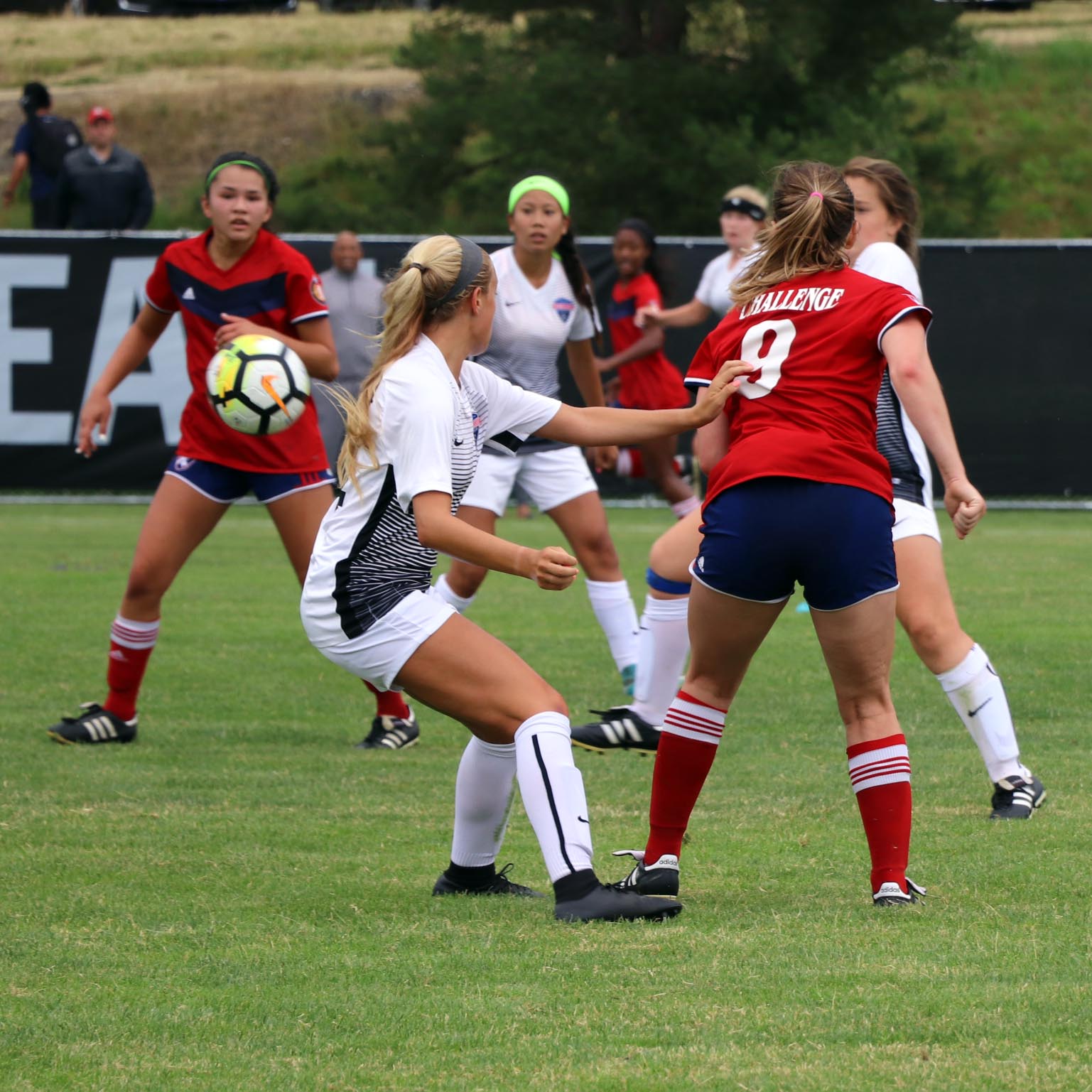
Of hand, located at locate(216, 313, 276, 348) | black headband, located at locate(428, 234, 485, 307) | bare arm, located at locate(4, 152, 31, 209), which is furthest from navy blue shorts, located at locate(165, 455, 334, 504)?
bare arm, located at locate(4, 152, 31, 209)

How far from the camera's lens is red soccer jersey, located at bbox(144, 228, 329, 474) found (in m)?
6.82

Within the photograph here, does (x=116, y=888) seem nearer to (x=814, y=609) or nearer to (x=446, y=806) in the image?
(x=446, y=806)

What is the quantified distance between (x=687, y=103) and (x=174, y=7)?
26362 millimetres

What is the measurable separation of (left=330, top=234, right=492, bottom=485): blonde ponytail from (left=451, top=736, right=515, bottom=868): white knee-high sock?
0.79 meters

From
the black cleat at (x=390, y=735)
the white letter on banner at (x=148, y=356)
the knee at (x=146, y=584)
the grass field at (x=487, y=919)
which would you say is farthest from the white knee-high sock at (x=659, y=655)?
the white letter on banner at (x=148, y=356)

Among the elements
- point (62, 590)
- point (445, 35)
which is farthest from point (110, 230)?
point (445, 35)

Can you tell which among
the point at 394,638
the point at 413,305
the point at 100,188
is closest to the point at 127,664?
the point at 394,638

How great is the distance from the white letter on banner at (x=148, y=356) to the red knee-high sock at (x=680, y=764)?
1201 centimetres

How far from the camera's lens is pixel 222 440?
6.81m

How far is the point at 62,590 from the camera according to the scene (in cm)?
1116

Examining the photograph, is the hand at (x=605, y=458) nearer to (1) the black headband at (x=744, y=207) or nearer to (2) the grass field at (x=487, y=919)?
(2) the grass field at (x=487, y=919)

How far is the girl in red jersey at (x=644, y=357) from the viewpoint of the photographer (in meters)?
11.0

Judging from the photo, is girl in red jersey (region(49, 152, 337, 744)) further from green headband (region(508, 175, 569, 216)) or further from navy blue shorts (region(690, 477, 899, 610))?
navy blue shorts (region(690, 477, 899, 610))

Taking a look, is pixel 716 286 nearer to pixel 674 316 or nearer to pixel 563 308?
pixel 674 316
